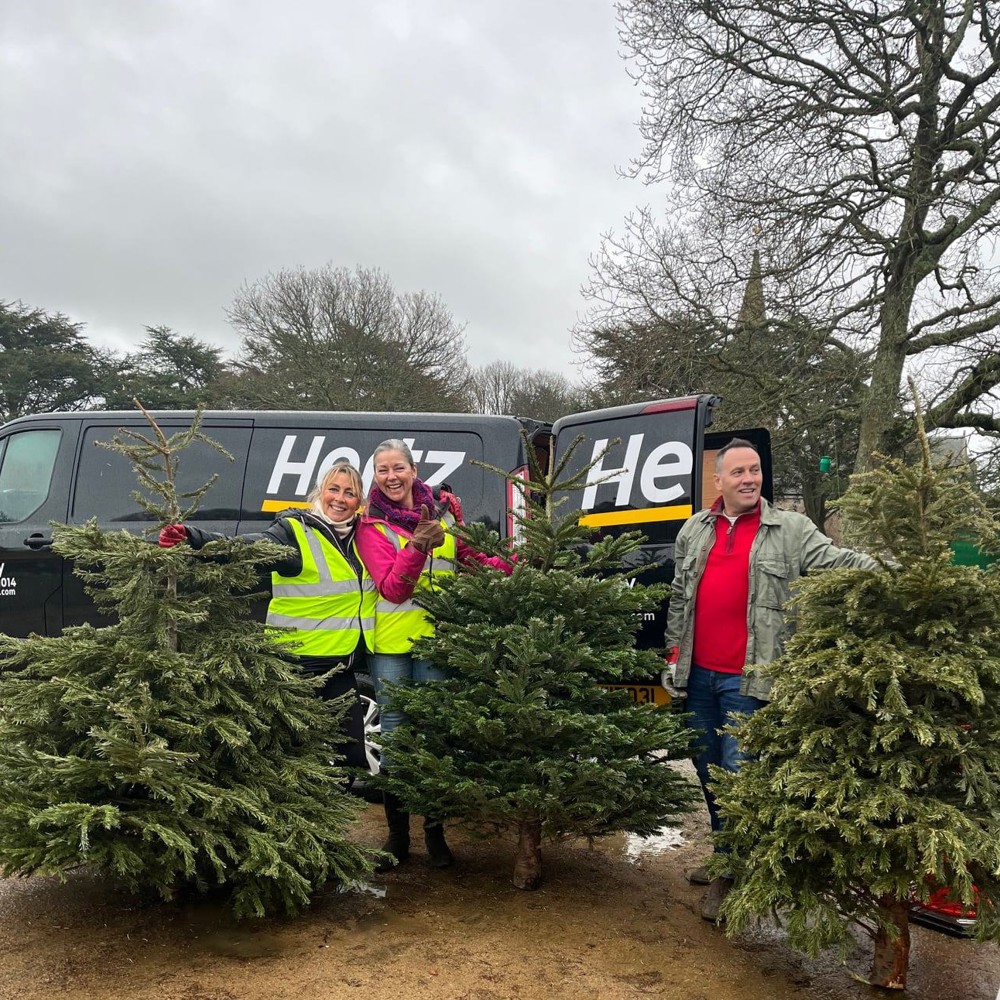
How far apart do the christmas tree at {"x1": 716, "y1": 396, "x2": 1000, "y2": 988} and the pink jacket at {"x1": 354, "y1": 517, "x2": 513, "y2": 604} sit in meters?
1.46

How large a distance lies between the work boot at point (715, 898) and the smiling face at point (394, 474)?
2.26 metres

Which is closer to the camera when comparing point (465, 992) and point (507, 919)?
point (465, 992)

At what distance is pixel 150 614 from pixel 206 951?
1.32 meters

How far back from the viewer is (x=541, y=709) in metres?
3.60

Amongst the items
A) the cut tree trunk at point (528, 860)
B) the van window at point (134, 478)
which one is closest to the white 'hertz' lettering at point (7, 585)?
the van window at point (134, 478)

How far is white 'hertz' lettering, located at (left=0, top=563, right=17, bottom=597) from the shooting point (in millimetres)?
6062

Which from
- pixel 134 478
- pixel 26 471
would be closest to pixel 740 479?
pixel 134 478

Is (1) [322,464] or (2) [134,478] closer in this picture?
(1) [322,464]

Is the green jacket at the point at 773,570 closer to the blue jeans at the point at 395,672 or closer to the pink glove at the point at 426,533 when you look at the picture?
the blue jeans at the point at 395,672

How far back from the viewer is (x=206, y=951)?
132 inches

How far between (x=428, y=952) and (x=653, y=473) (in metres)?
2.94

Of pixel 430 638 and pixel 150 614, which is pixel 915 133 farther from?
pixel 150 614

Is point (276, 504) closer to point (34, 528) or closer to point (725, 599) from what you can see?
point (34, 528)

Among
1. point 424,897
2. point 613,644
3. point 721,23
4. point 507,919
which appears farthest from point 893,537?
point 721,23
